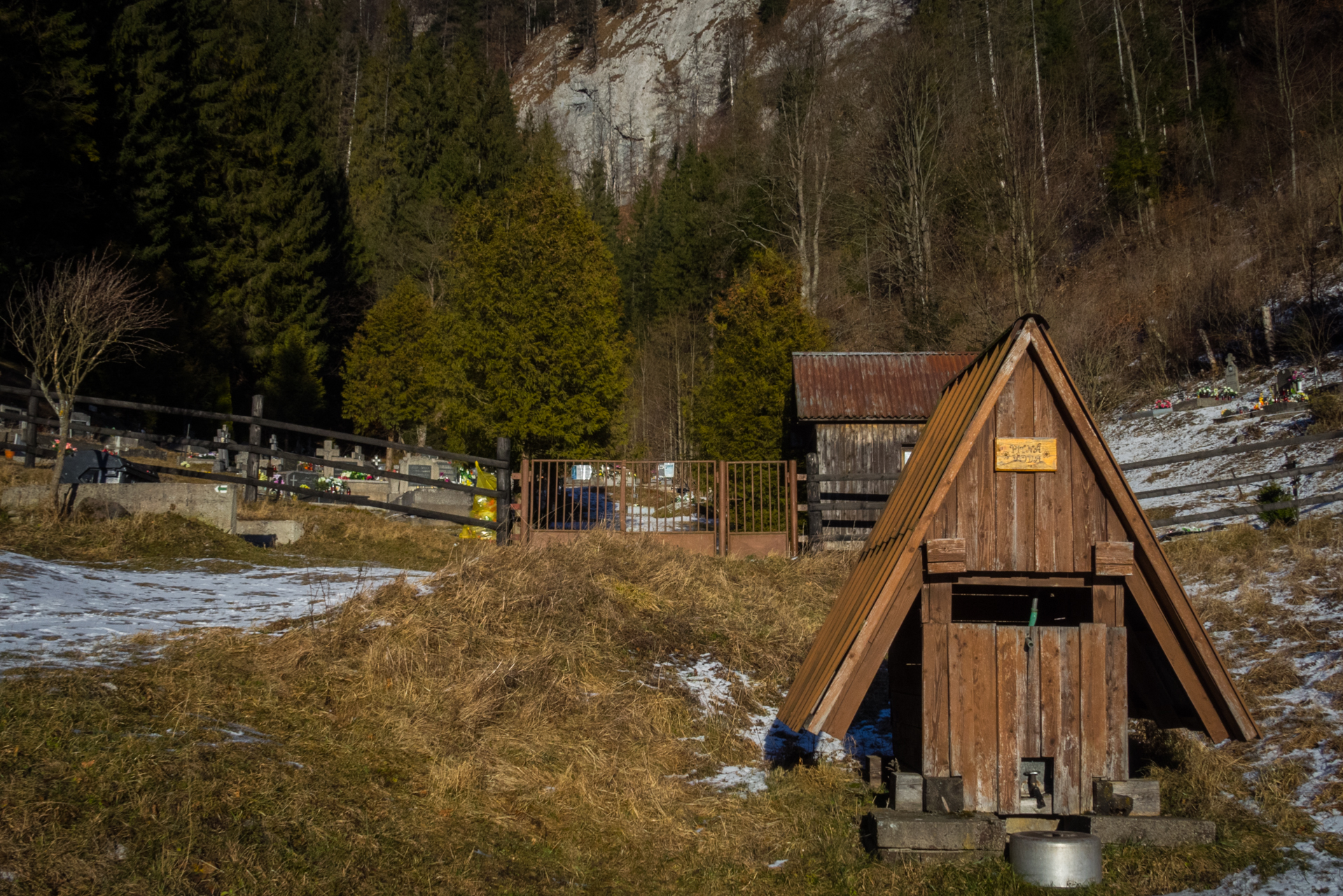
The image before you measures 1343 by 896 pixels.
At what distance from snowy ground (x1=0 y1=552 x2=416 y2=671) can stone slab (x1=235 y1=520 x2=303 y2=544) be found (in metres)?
2.99

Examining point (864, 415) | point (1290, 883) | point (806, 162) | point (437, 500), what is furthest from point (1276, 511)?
point (806, 162)

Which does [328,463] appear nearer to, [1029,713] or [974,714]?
[974,714]

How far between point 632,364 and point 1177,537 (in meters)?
38.8

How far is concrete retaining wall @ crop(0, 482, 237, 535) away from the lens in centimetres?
1234

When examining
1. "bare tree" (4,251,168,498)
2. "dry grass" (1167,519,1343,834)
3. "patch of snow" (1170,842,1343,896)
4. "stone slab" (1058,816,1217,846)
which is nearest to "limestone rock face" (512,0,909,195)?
"bare tree" (4,251,168,498)

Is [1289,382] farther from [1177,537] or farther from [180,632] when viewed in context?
[180,632]

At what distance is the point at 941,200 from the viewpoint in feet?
121

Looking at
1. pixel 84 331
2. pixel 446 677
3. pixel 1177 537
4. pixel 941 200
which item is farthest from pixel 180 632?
pixel 941 200

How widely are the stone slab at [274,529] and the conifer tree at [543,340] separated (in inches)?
462

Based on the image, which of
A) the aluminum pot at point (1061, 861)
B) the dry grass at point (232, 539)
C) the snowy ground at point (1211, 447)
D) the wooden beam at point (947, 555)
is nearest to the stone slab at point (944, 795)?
the aluminum pot at point (1061, 861)

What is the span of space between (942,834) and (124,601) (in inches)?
292

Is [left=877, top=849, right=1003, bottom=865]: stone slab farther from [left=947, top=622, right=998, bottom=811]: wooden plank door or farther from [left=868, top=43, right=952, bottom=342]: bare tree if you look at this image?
[left=868, top=43, right=952, bottom=342]: bare tree

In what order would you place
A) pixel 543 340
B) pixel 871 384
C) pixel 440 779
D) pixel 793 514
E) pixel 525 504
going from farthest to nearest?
1. pixel 543 340
2. pixel 871 384
3. pixel 793 514
4. pixel 525 504
5. pixel 440 779

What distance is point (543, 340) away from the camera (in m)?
27.0
